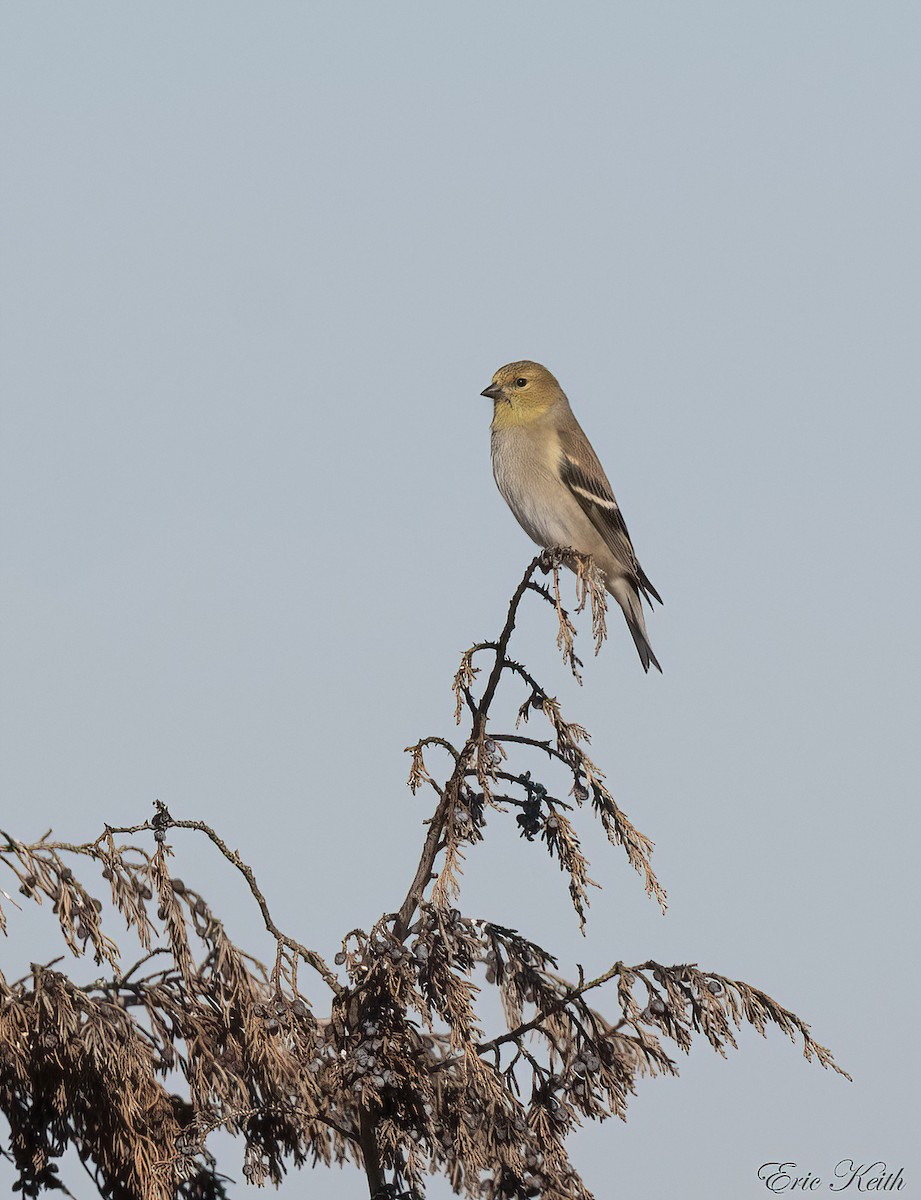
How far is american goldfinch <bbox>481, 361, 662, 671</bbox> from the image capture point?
30.1ft

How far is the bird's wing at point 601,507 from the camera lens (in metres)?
9.20

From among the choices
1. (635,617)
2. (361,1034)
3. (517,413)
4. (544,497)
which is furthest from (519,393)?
(361,1034)

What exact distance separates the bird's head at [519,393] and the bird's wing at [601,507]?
0.40 metres

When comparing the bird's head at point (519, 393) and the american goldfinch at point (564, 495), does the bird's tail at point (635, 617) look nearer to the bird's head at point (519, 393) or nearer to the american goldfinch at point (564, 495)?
the american goldfinch at point (564, 495)

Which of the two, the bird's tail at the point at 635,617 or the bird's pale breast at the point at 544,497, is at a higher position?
the bird's pale breast at the point at 544,497

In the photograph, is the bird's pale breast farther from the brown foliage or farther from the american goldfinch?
the brown foliage

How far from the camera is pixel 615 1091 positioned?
4996 millimetres

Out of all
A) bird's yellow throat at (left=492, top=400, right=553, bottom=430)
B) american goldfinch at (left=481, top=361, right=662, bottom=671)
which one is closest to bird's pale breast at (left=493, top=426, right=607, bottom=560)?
american goldfinch at (left=481, top=361, right=662, bottom=671)

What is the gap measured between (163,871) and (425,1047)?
3.74 ft

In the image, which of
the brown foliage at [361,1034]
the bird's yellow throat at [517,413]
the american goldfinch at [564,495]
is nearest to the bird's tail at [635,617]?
the american goldfinch at [564,495]

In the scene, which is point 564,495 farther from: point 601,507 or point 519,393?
point 519,393

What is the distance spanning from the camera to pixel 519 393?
9633 mm

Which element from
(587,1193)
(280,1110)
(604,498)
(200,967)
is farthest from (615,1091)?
(604,498)

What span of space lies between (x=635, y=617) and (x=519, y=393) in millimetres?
1794
